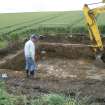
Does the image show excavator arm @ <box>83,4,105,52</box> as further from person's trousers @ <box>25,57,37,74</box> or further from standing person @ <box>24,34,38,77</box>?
person's trousers @ <box>25,57,37,74</box>

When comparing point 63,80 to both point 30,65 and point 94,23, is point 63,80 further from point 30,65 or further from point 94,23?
point 94,23

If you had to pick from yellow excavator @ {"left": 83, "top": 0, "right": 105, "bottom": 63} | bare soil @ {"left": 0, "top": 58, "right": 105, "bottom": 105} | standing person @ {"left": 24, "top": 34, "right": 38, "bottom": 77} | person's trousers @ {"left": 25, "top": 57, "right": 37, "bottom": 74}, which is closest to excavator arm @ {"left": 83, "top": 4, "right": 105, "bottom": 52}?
yellow excavator @ {"left": 83, "top": 0, "right": 105, "bottom": 63}

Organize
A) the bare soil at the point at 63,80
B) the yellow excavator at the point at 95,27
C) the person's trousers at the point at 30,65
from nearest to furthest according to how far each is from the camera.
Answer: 1. the bare soil at the point at 63,80
2. the person's trousers at the point at 30,65
3. the yellow excavator at the point at 95,27

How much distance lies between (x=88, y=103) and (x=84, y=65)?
30.4 ft

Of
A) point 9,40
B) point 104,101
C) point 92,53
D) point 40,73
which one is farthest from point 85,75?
point 9,40

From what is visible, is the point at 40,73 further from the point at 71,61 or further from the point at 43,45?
the point at 43,45

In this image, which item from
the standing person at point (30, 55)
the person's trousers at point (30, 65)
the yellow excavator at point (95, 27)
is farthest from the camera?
the yellow excavator at point (95, 27)

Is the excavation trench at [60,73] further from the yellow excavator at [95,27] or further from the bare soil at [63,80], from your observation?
the yellow excavator at [95,27]

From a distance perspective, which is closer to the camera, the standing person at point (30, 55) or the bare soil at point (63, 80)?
the bare soil at point (63, 80)

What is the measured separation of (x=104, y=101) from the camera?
13.1m

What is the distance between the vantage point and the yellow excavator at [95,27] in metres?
20.0

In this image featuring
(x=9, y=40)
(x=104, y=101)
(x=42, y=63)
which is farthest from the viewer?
(x=9, y=40)

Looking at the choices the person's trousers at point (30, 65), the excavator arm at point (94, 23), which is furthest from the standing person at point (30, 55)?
the excavator arm at point (94, 23)

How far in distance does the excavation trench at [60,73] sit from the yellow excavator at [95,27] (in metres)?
0.77
